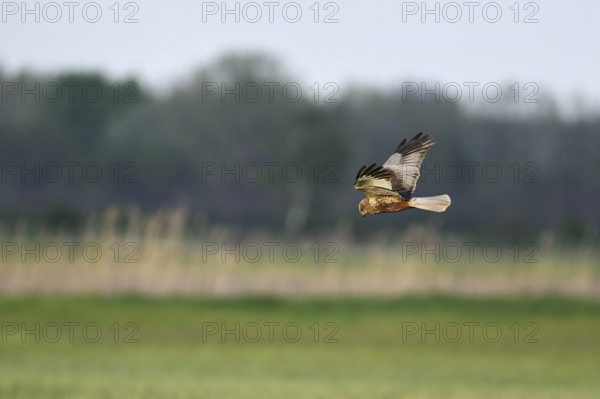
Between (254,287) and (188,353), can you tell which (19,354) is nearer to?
(188,353)

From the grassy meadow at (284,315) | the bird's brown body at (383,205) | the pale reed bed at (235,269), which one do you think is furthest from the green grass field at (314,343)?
the bird's brown body at (383,205)

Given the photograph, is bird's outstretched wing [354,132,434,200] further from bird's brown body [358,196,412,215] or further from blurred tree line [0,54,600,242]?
blurred tree line [0,54,600,242]

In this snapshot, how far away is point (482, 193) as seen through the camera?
117 ft

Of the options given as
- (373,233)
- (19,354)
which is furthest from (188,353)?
(373,233)

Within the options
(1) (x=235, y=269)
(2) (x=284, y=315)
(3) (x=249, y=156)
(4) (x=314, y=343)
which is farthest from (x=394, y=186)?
(3) (x=249, y=156)

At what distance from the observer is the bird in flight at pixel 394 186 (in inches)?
67.7

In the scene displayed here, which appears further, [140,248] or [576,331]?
[576,331]

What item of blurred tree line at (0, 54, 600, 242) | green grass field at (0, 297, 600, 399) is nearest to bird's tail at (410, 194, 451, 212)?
green grass field at (0, 297, 600, 399)

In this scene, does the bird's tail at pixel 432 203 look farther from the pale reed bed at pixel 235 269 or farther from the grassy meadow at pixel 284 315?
the pale reed bed at pixel 235 269

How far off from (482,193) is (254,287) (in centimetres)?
1864

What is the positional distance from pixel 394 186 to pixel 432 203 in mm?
102

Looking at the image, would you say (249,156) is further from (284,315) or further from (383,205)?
(383,205)

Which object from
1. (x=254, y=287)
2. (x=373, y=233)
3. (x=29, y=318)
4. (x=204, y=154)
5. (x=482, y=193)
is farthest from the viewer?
(x=204, y=154)

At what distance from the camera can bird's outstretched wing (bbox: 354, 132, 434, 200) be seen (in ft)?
5.88
